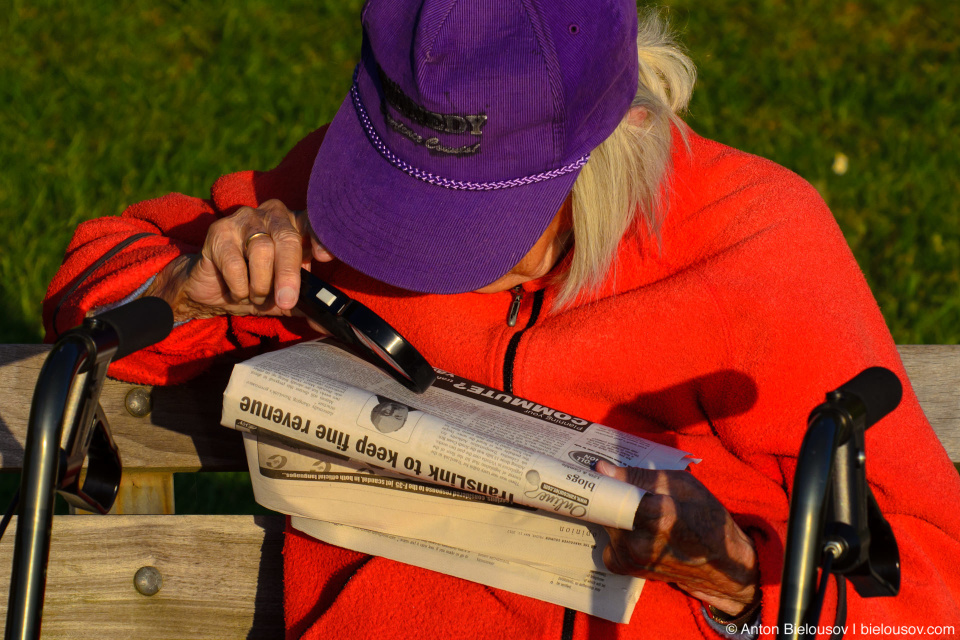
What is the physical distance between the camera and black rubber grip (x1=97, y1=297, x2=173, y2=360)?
3.83ft

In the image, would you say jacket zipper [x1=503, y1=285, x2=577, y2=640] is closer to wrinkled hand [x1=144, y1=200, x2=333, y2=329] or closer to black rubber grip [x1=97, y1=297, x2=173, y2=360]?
wrinkled hand [x1=144, y1=200, x2=333, y2=329]

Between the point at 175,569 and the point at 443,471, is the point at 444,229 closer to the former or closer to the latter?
the point at 443,471

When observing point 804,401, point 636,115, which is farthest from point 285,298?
point 804,401

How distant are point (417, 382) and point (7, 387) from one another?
3.26ft

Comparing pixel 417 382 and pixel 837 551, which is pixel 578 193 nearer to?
pixel 417 382

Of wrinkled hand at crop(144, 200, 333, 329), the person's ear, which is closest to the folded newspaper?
wrinkled hand at crop(144, 200, 333, 329)

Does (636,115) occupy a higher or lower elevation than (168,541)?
higher

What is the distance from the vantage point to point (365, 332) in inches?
65.7

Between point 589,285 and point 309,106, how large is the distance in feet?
10.8

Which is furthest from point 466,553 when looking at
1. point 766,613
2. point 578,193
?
point 578,193

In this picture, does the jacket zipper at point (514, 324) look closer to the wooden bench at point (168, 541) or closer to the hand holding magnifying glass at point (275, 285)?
the hand holding magnifying glass at point (275, 285)

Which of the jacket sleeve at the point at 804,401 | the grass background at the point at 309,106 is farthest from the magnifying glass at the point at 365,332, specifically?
the grass background at the point at 309,106

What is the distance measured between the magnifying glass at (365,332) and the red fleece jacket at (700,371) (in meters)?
0.19

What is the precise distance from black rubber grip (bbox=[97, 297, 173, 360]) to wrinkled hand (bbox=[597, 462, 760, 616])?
662 millimetres
